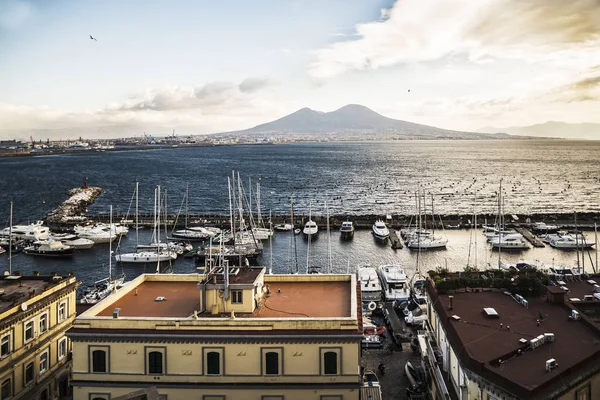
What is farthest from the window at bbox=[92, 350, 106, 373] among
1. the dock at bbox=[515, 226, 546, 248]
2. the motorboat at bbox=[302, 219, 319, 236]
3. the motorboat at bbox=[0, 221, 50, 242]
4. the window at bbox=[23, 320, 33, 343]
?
the dock at bbox=[515, 226, 546, 248]

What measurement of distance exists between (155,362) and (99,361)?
223 cm

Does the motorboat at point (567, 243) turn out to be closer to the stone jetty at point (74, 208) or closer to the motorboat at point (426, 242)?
the motorboat at point (426, 242)

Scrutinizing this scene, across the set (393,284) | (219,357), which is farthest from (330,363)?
(393,284)

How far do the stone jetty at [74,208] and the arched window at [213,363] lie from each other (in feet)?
207

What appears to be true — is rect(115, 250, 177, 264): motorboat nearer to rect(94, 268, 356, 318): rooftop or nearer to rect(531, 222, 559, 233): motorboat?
rect(94, 268, 356, 318): rooftop

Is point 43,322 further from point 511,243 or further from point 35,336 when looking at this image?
point 511,243

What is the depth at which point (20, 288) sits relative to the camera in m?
24.1

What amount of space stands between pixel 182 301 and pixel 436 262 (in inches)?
1412

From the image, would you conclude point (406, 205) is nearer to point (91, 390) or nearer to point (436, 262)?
point (436, 262)

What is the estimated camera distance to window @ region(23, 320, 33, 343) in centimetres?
2143

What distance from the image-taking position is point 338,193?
370 feet

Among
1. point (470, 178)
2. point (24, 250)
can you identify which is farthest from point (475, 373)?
point (470, 178)

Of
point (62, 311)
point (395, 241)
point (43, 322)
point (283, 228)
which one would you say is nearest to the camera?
point (43, 322)

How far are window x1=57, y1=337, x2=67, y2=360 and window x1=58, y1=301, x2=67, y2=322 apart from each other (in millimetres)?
1066
